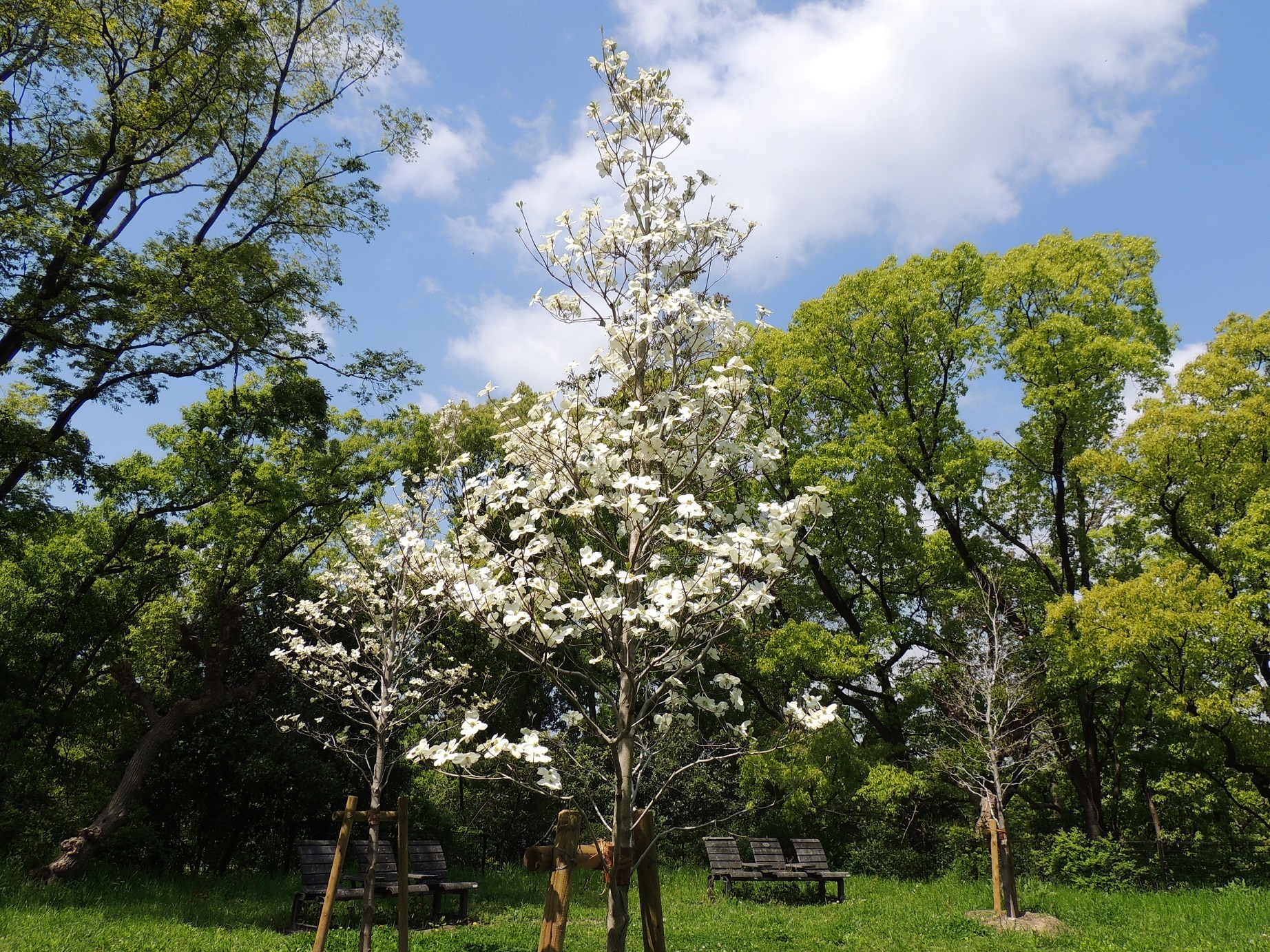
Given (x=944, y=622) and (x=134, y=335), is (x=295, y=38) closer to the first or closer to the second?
(x=134, y=335)

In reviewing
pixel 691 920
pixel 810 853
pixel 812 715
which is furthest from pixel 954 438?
pixel 812 715

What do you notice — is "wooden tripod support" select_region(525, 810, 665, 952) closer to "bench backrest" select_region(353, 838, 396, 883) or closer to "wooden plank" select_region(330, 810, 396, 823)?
"wooden plank" select_region(330, 810, 396, 823)

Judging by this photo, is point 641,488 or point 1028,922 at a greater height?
point 641,488

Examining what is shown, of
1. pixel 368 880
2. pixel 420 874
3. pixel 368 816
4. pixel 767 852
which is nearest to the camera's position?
pixel 368 816

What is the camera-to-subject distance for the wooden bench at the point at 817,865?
456 inches

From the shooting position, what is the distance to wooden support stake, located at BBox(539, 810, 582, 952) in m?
3.83

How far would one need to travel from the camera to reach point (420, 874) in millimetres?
10398

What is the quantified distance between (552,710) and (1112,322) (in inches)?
547

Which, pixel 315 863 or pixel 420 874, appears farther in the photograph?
pixel 420 874

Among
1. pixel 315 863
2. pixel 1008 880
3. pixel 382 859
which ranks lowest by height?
pixel 1008 880

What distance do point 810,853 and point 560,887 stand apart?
10.2 metres

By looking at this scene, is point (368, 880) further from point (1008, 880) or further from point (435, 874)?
point (1008, 880)

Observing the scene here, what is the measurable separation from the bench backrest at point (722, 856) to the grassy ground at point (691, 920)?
1.71ft

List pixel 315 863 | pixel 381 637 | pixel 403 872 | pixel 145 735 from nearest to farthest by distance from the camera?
pixel 403 872, pixel 381 637, pixel 315 863, pixel 145 735
